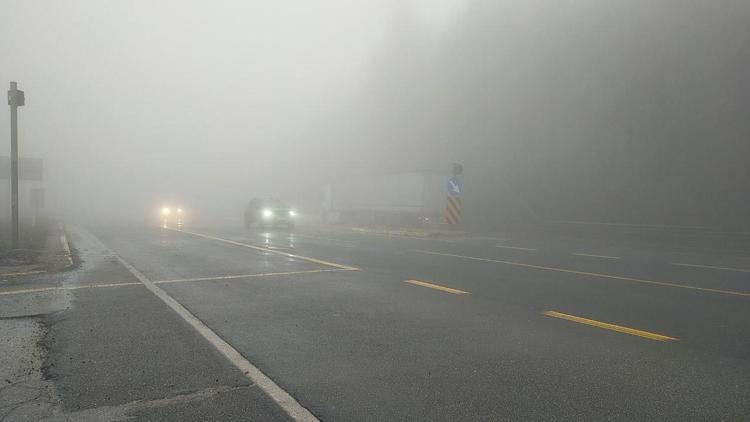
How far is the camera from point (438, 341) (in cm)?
520

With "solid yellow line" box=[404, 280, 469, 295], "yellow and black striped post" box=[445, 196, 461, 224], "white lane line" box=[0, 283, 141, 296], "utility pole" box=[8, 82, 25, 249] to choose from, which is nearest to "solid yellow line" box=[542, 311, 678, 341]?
"solid yellow line" box=[404, 280, 469, 295]

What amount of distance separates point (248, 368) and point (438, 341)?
2010 millimetres

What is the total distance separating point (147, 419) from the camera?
3.30 meters

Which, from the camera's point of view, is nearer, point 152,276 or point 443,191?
point 152,276

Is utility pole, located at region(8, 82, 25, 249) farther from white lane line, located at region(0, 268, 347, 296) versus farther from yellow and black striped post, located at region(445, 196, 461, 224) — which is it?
yellow and black striped post, located at region(445, 196, 461, 224)

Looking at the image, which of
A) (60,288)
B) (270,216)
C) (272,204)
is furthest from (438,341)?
(272,204)

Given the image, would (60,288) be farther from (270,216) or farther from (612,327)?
(270,216)

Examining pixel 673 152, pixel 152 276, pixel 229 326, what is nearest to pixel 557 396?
pixel 229 326

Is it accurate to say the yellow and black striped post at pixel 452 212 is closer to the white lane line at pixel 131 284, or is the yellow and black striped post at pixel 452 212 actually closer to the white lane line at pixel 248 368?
the white lane line at pixel 131 284

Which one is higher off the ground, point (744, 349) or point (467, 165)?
point (467, 165)

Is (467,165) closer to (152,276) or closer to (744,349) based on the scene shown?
(152,276)

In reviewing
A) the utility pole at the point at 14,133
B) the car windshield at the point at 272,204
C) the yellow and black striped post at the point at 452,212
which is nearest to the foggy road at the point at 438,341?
the utility pole at the point at 14,133

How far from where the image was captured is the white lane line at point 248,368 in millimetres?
3412

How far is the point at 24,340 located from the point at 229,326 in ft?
7.00
